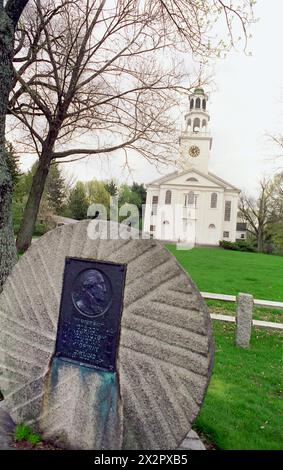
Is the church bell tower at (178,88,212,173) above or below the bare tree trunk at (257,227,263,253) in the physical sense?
above

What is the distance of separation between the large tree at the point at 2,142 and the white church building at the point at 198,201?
41796 millimetres

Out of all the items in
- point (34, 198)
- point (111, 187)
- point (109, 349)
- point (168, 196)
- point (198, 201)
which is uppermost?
point (111, 187)

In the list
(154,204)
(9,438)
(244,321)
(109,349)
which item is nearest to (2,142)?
(109,349)

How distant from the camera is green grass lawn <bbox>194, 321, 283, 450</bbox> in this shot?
141 inches

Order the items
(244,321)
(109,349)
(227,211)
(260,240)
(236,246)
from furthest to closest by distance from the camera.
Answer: (227,211), (260,240), (236,246), (244,321), (109,349)

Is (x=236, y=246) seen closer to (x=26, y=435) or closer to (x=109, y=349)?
(x=109, y=349)

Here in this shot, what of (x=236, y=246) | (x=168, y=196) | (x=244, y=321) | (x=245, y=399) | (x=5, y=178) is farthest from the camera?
(x=168, y=196)

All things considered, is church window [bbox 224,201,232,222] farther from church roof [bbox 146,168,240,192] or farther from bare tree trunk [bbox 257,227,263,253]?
bare tree trunk [bbox 257,227,263,253]

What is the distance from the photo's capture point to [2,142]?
533 cm

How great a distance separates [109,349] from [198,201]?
153ft

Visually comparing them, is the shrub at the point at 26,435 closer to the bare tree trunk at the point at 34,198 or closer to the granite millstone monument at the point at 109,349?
the granite millstone monument at the point at 109,349

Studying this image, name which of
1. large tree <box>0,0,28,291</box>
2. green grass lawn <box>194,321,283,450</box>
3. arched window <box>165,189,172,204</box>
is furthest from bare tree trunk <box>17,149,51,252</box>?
arched window <box>165,189,172,204</box>

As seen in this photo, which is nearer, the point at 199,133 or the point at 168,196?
the point at 168,196
